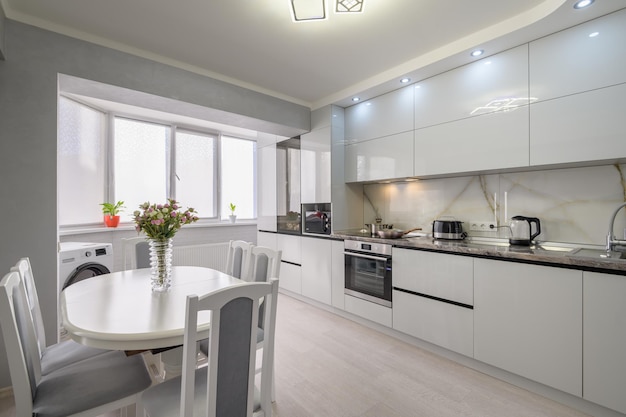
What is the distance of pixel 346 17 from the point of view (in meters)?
2.05

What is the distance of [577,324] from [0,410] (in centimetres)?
357

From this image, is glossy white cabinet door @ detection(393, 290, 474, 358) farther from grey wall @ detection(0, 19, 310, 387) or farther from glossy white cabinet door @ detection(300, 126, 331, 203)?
grey wall @ detection(0, 19, 310, 387)

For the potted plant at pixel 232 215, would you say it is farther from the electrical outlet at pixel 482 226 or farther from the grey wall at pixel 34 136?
the electrical outlet at pixel 482 226

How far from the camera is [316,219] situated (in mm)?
3645

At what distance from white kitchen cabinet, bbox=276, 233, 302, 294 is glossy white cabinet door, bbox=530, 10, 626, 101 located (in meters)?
2.88

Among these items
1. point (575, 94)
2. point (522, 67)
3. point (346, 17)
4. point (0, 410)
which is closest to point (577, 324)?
point (575, 94)

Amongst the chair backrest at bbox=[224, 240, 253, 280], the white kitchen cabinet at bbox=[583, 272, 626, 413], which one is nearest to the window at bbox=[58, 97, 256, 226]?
the chair backrest at bbox=[224, 240, 253, 280]

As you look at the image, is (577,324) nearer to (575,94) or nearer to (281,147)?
(575,94)

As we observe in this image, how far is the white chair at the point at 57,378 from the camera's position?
1050 millimetres

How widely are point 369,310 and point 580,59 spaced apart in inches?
102

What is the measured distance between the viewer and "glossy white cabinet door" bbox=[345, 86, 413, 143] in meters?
2.95

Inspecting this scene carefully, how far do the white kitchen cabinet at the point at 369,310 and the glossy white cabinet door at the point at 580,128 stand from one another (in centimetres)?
178

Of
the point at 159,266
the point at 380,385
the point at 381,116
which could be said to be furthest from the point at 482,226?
the point at 159,266

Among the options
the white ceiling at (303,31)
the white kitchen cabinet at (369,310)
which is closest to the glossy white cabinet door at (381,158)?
the white ceiling at (303,31)
